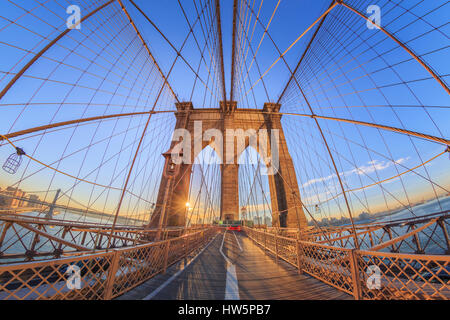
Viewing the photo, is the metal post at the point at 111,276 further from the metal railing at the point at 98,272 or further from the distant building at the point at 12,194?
the distant building at the point at 12,194

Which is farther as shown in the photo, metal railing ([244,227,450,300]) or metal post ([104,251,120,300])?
metal post ([104,251,120,300])

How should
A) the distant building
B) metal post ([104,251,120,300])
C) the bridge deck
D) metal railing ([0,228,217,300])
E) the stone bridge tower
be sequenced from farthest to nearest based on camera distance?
the stone bridge tower, the distant building, the bridge deck, metal post ([104,251,120,300]), metal railing ([0,228,217,300])

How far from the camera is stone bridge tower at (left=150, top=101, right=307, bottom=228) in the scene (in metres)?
15.0

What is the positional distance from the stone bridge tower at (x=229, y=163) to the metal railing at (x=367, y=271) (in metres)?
10.8

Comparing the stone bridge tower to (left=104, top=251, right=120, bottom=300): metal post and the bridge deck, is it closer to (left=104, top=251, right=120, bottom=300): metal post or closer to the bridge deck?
the bridge deck

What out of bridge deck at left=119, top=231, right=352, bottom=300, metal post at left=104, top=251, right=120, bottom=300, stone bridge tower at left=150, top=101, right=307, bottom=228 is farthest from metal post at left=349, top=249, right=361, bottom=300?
stone bridge tower at left=150, top=101, right=307, bottom=228

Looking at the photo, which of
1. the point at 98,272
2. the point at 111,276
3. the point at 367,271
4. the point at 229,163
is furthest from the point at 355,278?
the point at 229,163

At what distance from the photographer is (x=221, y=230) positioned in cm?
2150


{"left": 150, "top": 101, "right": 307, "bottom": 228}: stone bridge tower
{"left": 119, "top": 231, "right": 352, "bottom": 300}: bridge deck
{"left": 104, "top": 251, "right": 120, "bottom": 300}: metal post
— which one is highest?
{"left": 150, "top": 101, "right": 307, "bottom": 228}: stone bridge tower

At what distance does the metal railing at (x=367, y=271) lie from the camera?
6.60 feet

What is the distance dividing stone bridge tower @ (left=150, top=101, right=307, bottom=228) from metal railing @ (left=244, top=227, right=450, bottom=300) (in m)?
10.8

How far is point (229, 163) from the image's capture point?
72.7 ft

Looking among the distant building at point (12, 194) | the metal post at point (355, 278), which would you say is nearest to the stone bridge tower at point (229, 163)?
the distant building at point (12, 194)
